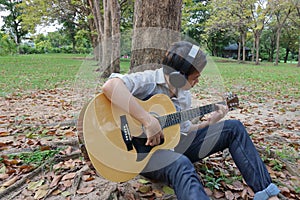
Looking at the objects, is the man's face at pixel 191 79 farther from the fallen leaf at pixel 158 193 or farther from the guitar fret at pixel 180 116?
the fallen leaf at pixel 158 193

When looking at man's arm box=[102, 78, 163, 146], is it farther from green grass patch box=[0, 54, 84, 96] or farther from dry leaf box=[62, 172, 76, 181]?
green grass patch box=[0, 54, 84, 96]

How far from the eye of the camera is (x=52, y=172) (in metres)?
2.09

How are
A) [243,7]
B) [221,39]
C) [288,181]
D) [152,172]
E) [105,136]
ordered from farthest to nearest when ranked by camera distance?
[221,39], [243,7], [288,181], [152,172], [105,136]

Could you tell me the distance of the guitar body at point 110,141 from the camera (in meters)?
1.45

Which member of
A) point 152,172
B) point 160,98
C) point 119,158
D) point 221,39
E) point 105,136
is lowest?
point 152,172

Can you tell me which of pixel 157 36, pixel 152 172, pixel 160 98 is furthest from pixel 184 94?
pixel 157 36

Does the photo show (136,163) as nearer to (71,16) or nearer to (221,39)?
(71,16)

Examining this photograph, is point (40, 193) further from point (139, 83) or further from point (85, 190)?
point (139, 83)

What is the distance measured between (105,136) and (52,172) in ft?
2.99

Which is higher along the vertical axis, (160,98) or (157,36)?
(157,36)

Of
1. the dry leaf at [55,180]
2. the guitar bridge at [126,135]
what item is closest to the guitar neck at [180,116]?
the guitar bridge at [126,135]

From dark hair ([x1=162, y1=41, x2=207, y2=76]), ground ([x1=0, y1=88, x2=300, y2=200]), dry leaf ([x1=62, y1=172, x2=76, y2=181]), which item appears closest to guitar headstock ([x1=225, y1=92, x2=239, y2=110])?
ground ([x1=0, y1=88, x2=300, y2=200])

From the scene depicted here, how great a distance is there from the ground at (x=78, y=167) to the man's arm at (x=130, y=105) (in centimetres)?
57

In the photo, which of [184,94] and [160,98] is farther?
[184,94]
